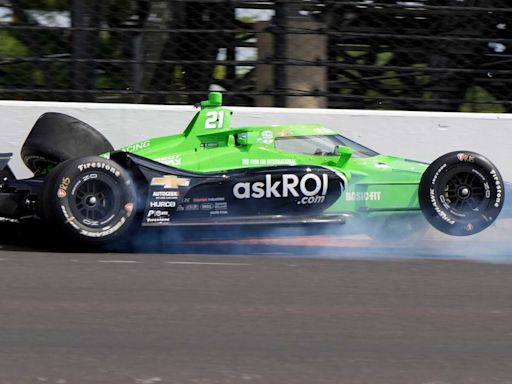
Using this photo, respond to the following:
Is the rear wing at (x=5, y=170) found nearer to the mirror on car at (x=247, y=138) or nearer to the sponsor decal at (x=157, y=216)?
the sponsor decal at (x=157, y=216)

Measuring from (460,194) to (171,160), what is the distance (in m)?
2.35

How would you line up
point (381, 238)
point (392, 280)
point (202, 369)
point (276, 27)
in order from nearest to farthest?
point (202, 369), point (392, 280), point (381, 238), point (276, 27)

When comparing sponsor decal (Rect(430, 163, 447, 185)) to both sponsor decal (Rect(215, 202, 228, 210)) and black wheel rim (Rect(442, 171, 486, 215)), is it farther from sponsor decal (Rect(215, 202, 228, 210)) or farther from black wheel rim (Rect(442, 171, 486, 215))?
sponsor decal (Rect(215, 202, 228, 210))

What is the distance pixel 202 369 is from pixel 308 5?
631cm

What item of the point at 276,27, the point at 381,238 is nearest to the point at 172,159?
the point at 381,238

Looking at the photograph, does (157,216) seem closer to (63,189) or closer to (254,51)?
(63,189)

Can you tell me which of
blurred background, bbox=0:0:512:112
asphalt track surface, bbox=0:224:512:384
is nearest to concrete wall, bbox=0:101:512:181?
blurred background, bbox=0:0:512:112

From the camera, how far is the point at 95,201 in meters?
7.83

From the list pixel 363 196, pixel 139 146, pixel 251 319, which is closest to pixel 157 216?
pixel 139 146

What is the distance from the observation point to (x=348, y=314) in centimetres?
573

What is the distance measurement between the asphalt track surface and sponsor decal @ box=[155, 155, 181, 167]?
28.7 inches

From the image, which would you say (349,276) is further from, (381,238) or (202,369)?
(202,369)

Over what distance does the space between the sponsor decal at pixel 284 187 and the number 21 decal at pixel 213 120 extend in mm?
560

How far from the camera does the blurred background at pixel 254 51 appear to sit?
398 inches
